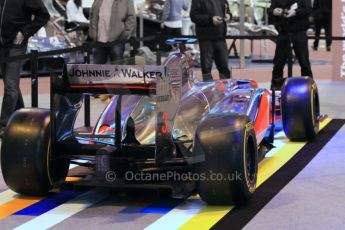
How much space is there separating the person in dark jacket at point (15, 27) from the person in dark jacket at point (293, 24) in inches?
153

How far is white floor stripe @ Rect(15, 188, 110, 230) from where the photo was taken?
536cm

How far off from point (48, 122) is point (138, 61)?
1.62 metres

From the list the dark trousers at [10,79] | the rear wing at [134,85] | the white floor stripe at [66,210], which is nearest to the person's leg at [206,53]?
the dark trousers at [10,79]

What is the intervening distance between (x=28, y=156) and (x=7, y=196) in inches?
22.0

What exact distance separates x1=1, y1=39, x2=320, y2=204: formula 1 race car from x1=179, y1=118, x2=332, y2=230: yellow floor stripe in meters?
0.09

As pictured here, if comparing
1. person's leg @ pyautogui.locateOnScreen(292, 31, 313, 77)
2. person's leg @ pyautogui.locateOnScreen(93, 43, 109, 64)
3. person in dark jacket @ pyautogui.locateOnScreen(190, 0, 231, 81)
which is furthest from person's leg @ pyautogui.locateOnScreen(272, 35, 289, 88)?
person's leg @ pyautogui.locateOnScreen(93, 43, 109, 64)

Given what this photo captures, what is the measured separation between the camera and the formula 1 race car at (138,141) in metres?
5.50

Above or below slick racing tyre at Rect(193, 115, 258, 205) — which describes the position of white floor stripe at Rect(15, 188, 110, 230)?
below

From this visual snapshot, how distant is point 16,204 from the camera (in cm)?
591

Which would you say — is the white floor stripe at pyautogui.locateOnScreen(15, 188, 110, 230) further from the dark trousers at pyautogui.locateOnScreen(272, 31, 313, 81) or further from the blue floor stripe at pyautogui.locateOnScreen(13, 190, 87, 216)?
the dark trousers at pyautogui.locateOnScreen(272, 31, 313, 81)

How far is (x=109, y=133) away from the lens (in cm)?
634

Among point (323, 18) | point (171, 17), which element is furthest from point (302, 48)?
point (323, 18)

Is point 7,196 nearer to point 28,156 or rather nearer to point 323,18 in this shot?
point 28,156

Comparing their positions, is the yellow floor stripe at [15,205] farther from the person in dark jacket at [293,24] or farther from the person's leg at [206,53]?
the person in dark jacket at [293,24]
